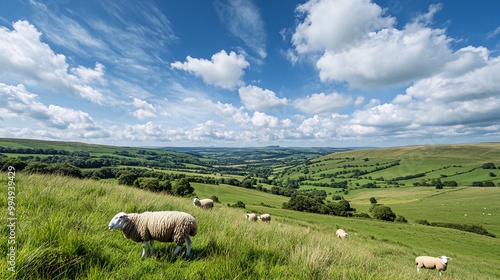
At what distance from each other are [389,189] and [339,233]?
371 ft

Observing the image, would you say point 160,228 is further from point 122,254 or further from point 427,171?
point 427,171

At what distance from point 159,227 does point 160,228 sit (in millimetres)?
29

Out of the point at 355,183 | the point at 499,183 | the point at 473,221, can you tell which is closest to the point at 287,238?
the point at 473,221

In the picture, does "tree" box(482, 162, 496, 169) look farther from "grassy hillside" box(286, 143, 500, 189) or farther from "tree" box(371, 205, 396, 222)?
"tree" box(371, 205, 396, 222)

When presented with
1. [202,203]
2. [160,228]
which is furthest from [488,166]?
[160,228]

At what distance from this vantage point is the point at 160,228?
409 cm

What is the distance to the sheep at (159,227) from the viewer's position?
4.05 meters

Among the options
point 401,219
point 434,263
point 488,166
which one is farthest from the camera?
point 488,166

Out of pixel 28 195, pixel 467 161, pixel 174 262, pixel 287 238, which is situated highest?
pixel 28 195

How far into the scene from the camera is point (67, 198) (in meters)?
6.09

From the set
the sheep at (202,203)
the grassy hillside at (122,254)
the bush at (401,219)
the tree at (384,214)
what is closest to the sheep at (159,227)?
the grassy hillside at (122,254)

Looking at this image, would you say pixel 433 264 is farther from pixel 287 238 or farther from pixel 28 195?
pixel 28 195

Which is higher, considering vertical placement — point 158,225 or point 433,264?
point 158,225

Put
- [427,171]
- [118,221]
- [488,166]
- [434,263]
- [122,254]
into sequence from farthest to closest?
[427,171] < [488,166] < [434,263] < [118,221] < [122,254]
